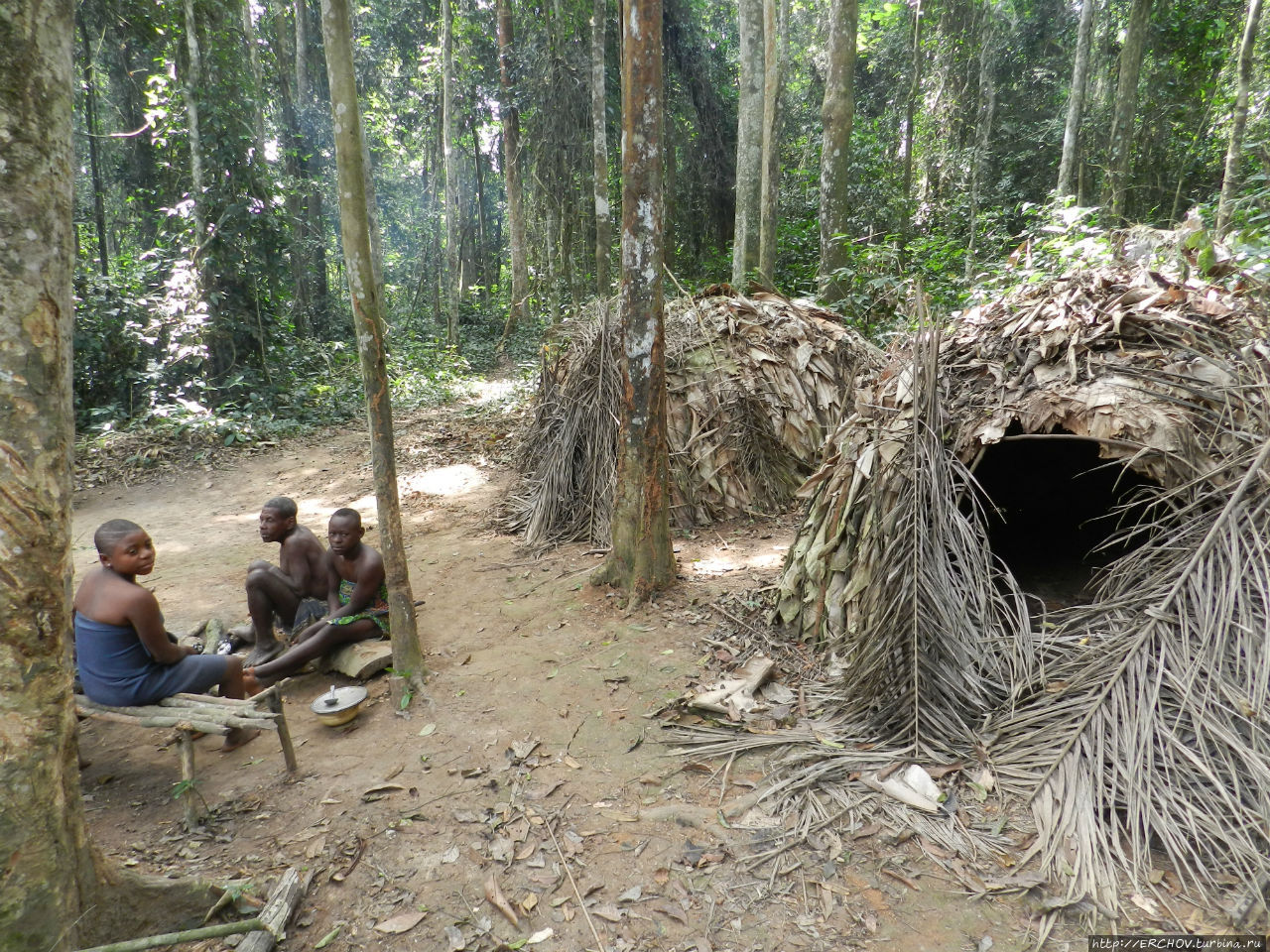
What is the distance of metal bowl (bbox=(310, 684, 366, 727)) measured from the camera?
3570 mm

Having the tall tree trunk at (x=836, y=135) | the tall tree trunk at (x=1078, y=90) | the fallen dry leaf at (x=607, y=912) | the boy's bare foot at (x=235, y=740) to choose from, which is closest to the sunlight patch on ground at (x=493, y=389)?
the tall tree trunk at (x=836, y=135)

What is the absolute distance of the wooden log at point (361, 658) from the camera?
409 centimetres

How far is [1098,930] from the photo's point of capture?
7.00 feet

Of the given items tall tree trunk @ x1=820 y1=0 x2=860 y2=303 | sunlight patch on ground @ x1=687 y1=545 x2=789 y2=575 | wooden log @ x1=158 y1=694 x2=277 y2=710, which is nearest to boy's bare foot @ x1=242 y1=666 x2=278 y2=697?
wooden log @ x1=158 y1=694 x2=277 y2=710

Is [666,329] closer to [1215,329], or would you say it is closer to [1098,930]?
[1215,329]

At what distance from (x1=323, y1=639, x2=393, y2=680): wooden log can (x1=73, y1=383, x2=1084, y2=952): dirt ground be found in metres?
0.14

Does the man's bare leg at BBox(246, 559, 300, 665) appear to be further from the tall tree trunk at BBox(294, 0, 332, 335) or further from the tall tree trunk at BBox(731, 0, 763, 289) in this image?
the tall tree trunk at BBox(294, 0, 332, 335)

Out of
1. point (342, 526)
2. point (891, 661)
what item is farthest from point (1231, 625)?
point (342, 526)

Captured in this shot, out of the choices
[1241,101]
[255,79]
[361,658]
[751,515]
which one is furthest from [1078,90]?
[255,79]

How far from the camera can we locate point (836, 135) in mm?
8570

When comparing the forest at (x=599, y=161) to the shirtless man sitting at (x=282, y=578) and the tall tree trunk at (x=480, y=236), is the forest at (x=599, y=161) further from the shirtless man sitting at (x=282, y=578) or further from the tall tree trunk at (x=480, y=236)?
the shirtless man sitting at (x=282, y=578)

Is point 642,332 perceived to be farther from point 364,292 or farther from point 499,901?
point 499,901

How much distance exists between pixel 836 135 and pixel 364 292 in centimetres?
734

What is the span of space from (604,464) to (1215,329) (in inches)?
166
